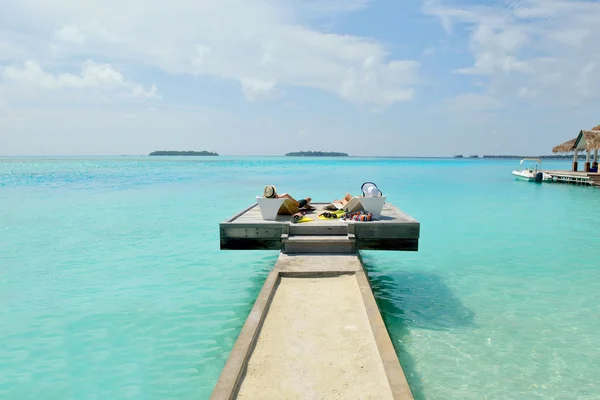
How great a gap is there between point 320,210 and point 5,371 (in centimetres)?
629

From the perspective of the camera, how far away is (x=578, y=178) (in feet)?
113

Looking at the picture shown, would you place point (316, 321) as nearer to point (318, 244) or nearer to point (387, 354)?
point (387, 354)

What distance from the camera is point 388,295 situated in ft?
27.1

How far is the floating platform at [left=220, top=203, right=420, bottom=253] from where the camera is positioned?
734cm

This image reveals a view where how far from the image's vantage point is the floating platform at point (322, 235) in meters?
7.34

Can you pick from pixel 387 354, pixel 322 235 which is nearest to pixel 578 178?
pixel 322 235

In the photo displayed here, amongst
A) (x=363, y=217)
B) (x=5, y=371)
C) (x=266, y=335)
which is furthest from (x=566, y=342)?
(x=5, y=371)

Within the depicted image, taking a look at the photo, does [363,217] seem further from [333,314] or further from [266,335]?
[266,335]

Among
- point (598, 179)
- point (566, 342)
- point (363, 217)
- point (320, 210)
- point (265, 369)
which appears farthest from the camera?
point (598, 179)

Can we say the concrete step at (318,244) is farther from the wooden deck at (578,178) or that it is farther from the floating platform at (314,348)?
the wooden deck at (578,178)

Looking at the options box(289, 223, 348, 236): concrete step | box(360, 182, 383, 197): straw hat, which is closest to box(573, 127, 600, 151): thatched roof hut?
box(360, 182, 383, 197): straw hat

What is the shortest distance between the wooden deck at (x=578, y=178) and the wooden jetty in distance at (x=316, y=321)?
31595mm

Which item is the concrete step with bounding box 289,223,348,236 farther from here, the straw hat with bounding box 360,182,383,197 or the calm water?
the calm water

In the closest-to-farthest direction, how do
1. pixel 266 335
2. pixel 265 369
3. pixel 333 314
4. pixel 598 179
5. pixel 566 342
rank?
pixel 265 369 → pixel 266 335 → pixel 333 314 → pixel 566 342 → pixel 598 179
